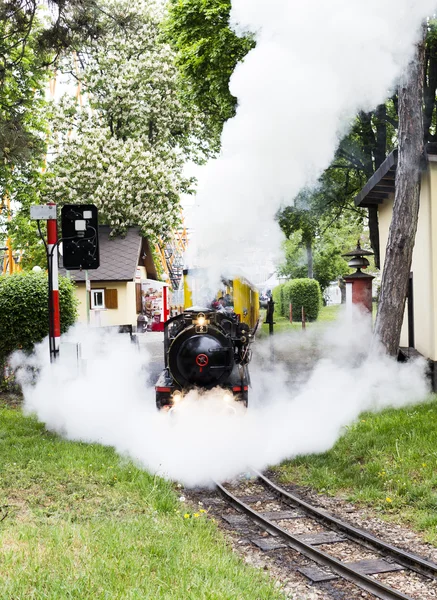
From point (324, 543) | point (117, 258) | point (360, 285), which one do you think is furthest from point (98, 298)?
point (324, 543)


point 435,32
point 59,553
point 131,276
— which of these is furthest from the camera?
point 131,276

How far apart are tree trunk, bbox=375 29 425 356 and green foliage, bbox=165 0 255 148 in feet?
20.4

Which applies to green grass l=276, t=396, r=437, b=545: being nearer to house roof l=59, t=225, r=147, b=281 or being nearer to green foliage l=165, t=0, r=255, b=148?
green foliage l=165, t=0, r=255, b=148

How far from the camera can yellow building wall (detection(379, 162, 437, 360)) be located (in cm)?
1215

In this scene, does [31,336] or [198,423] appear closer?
[198,423]

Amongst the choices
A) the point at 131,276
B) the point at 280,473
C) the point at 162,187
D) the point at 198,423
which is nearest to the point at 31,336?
the point at 198,423

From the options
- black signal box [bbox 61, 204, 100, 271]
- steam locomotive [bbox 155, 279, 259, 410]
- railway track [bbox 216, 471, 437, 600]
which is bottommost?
railway track [bbox 216, 471, 437, 600]

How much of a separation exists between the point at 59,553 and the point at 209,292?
7.40 meters

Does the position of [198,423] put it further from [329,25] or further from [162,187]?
[162,187]

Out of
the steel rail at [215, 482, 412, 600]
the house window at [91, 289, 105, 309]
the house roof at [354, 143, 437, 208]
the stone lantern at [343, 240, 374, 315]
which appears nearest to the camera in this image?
the steel rail at [215, 482, 412, 600]

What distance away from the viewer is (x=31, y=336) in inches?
526

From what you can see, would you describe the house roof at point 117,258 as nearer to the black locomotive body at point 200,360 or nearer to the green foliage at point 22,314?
the green foliage at point 22,314

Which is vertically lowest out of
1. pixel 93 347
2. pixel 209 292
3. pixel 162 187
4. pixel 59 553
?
pixel 59 553

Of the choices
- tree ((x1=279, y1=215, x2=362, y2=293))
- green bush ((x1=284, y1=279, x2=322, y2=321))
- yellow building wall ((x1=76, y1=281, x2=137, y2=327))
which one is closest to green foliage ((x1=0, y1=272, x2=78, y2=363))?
yellow building wall ((x1=76, y1=281, x2=137, y2=327))
